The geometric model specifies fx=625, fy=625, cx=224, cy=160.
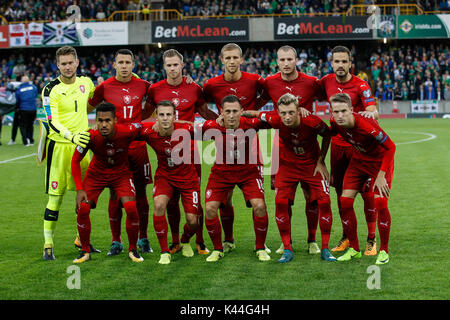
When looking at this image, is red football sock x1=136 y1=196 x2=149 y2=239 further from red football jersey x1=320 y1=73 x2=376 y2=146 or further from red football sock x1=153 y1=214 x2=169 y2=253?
red football jersey x1=320 y1=73 x2=376 y2=146

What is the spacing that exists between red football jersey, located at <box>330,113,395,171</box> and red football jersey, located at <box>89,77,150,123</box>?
234cm

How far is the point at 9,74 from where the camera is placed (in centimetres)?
3841

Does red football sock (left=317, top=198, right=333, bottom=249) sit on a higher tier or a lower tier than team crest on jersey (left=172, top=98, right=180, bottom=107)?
lower

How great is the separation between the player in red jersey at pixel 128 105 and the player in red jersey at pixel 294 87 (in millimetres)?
1551

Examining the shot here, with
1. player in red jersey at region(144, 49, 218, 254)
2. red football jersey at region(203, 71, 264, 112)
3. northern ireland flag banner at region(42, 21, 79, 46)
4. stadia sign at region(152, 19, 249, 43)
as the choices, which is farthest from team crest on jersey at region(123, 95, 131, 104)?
northern ireland flag banner at region(42, 21, 79, 46)

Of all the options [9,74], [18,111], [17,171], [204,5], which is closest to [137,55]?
[204,5]

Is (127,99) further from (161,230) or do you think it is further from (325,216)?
(325,216)

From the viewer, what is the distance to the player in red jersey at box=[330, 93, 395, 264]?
256 inches

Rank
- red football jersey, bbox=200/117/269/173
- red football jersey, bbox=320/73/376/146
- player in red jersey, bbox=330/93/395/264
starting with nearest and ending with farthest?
player in red jersey, bbox=330/93/395/264 < red football jersey, bbox=200/117/269/173 < red football jersey, bbox=320/73/376/146

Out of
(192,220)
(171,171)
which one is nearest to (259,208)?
(192,220)

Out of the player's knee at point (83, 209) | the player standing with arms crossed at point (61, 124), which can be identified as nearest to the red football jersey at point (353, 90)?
the player standing with arms crossed at point (61, 124)

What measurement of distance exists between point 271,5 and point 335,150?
110 ft

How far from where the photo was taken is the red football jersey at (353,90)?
7238 millimetres

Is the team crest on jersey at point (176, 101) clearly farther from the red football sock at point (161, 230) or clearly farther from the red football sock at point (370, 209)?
the red football sock at point (370, 209)
